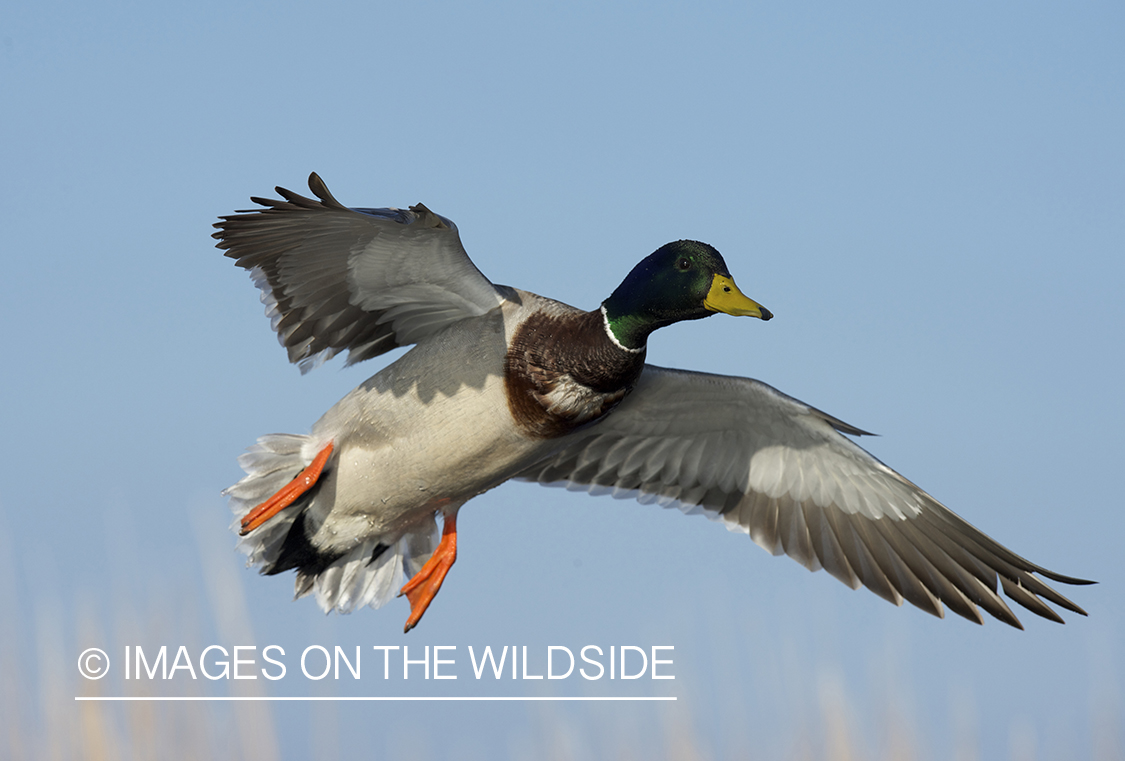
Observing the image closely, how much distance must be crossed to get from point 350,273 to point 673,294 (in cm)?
158

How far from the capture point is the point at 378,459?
18.2 ft

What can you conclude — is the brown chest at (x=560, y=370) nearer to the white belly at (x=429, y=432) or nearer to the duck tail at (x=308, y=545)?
the white belly at (x=429, y=432)

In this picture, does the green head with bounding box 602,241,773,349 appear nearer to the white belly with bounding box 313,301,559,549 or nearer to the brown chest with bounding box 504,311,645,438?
the brown chest with bounding box 504,311,645,438

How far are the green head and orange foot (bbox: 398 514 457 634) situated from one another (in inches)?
69.1

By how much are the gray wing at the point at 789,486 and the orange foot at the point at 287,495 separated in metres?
1.44

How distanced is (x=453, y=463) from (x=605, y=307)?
1065 millimetres

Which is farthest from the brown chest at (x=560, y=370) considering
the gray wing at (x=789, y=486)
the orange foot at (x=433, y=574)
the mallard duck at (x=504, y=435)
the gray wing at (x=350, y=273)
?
the orange foot at (x=433, y=574)

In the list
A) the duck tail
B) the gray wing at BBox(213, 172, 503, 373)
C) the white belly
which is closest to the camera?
the gray wing at BBox(213, 172, 503, 373)

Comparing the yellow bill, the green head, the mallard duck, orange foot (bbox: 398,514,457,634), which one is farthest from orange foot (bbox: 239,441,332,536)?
the yellow bill

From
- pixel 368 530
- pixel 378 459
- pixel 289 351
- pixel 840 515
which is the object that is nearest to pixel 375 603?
pixel 368 530

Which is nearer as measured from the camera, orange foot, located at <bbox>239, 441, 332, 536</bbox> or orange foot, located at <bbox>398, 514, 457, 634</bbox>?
orange foot, located at <bbox>239, 441, 332, 536</bbox>

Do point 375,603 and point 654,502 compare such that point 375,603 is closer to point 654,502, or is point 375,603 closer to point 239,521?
point 239,521

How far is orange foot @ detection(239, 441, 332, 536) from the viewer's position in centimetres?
554

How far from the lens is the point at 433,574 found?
6141 millimetres
